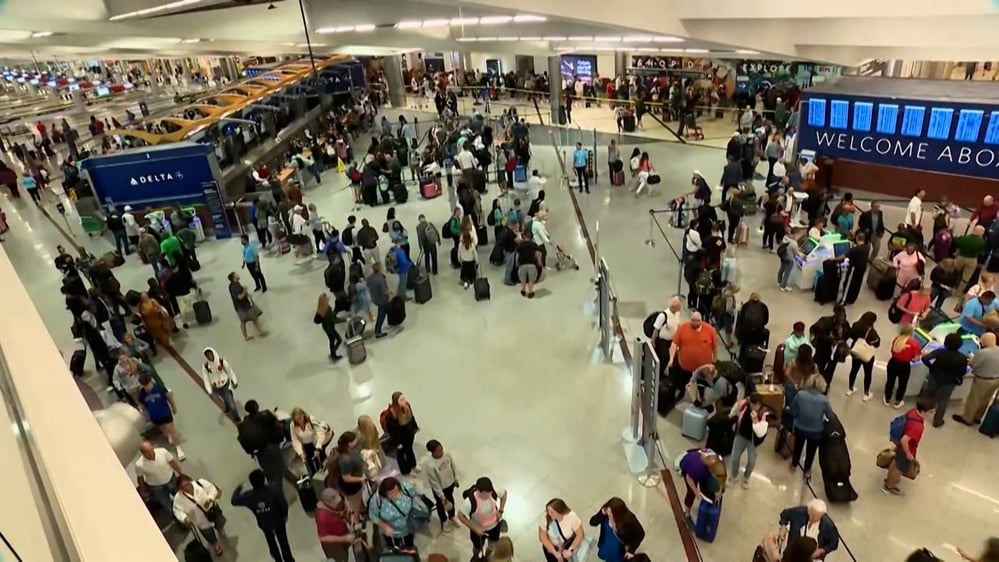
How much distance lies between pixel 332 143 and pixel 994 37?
55.5 ft

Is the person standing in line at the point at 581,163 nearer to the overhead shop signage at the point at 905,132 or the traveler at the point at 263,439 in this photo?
the overhead shop signage at the point at 905,132

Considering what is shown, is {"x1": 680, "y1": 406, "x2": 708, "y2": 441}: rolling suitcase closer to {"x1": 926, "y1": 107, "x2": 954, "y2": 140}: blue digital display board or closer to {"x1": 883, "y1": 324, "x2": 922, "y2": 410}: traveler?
{"x1": 883, "y1": 324, "x2": 922, "y2": 410}: traveler

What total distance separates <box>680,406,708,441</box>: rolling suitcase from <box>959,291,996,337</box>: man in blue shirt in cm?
333

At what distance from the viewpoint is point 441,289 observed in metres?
10.9

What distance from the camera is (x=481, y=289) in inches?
403

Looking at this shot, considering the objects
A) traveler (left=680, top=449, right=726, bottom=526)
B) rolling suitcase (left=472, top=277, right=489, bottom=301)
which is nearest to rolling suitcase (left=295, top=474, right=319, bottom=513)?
traveler (left=680, top=449, right=726, bottom=526)

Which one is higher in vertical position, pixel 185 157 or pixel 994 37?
pixel 994 37

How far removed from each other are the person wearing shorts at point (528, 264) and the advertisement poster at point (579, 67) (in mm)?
20928

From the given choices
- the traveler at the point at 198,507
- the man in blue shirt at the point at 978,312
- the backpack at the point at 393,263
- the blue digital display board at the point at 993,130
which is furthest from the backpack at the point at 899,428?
the blue digital display board at the point at 993,130

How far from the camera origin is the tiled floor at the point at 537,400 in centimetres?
585

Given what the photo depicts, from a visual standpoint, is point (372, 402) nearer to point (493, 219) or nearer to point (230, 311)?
point (230, 311)

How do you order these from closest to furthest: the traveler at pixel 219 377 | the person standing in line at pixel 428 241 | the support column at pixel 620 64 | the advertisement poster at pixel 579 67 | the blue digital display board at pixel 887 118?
the traveler at pixel 219 377 → the person standing in line at pixel 428 241 → the blue digital display board at pixel 887 118 → the support column at pixel 620 64 → the advertisement poster at pixel 579 67

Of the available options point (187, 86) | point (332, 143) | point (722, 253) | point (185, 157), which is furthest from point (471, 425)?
point (187, 86)

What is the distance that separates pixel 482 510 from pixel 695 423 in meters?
2.89
